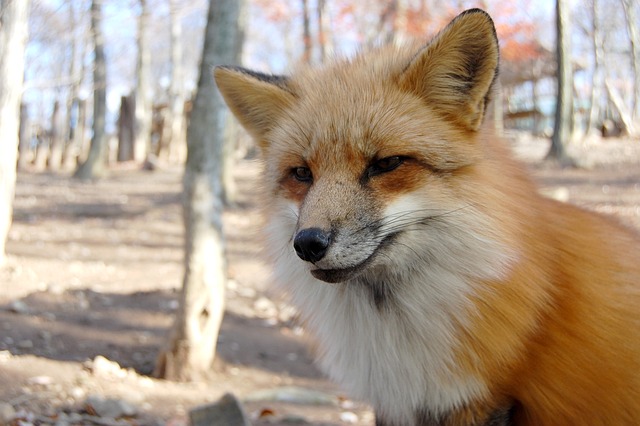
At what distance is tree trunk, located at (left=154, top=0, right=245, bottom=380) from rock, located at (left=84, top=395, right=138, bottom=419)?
1.00 m

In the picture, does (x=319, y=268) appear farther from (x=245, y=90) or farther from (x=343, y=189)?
(x=245, y=90)

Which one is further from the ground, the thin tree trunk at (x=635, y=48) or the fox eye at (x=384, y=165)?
the thin tree trunk at (x=635, y=48)

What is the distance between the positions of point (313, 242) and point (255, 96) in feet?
3.50

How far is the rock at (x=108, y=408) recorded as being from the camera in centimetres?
423

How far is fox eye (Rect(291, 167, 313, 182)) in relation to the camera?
8.82 feet

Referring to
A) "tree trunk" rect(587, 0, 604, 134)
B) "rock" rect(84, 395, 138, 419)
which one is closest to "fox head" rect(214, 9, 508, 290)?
"rock" rect(84, 395, 138, 419)

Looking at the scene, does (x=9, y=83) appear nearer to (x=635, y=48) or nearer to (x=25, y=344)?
(x=25, y=344)

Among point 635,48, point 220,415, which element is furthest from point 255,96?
point 635,48

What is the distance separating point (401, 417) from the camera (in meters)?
2.73

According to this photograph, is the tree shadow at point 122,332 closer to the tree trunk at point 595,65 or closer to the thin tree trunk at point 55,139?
the thin tree trunk at point 55,139

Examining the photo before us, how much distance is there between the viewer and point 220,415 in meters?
3.37

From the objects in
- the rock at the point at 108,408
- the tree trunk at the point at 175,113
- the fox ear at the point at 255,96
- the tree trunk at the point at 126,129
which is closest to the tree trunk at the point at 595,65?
the tree trunk at the point at 175,113

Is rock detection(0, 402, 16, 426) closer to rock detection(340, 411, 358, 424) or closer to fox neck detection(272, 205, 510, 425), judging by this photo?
fox neck detection(272, 205, 510, 425)

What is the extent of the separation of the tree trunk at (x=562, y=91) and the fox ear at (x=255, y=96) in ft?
45.1
